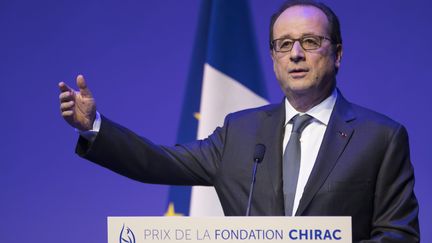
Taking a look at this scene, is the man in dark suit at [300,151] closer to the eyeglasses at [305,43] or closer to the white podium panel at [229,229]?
the eyeglasses at [305,43]

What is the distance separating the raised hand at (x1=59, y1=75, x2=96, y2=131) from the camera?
1.90m

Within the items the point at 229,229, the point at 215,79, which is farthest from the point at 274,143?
the point at 215,79

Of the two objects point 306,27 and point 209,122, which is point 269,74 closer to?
point 209,122

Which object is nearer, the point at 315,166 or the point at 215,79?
the point at 315,166

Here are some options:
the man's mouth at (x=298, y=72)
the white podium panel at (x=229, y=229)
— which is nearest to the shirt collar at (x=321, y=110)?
the man's mouth at (x=298, y=72)

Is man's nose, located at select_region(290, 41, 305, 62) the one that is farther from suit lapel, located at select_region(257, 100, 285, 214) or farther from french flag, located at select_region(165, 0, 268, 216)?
french flag, located at select_region(165, 0, 268, 216)

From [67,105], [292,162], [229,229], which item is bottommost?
[229,229]

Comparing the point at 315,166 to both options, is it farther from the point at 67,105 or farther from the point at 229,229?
the point at 67,105

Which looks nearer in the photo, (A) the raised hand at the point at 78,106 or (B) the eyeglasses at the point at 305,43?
(A) the raised hand at the point at 78,106

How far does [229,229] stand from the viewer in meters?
1.58

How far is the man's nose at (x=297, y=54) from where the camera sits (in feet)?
6.90

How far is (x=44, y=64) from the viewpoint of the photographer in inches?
140

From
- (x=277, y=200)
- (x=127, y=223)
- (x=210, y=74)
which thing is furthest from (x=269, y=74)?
(x=127, y=223)

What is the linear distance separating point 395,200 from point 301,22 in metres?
0.62
